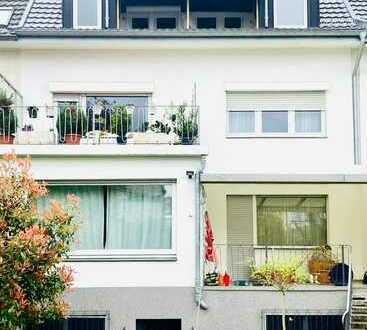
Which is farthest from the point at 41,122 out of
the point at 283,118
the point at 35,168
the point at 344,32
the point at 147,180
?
the point at 344,32

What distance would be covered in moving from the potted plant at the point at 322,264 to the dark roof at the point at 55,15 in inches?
275

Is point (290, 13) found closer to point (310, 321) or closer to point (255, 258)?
point (255, 258)

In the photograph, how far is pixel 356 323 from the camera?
21.1 metres

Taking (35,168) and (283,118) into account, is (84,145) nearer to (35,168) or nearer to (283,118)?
(35,168)

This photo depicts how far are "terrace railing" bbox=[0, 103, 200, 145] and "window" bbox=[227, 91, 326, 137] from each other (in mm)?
3062

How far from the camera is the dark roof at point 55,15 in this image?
83.9 ft

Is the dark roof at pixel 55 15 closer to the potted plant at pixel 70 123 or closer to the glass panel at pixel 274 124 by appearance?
the glass panel at pixel 274 124

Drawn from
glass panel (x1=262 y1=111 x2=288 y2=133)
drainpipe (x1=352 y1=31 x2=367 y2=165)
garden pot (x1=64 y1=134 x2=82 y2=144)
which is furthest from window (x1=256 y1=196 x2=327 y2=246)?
garden pot (x1=64 y1=134 x2=82 y2=144)

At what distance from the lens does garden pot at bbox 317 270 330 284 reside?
74.3 feet

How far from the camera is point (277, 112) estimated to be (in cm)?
2522

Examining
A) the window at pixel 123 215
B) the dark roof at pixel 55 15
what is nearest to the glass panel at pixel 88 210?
the window at pixel 123 215

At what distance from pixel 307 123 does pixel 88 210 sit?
7760mm

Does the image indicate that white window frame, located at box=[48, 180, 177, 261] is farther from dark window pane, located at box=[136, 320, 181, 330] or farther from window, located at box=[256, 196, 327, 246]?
window, located at box=[256, 196, 327, 246]

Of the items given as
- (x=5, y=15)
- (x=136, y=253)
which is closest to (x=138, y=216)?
(x=136, y=253)
